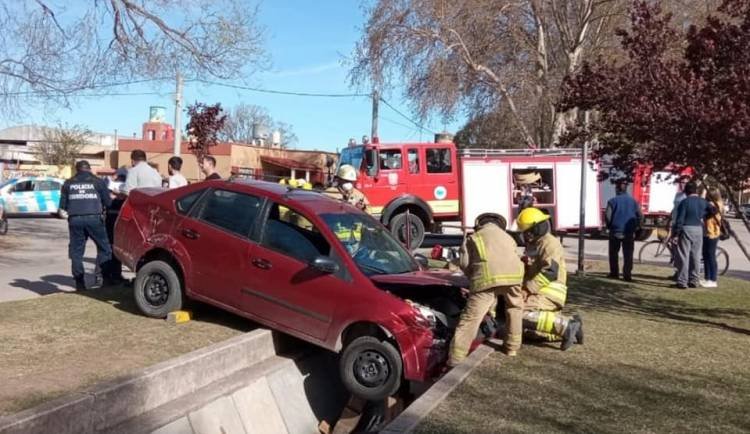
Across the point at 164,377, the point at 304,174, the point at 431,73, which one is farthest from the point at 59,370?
the point at 304,174

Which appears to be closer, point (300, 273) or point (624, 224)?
point (300, 273)

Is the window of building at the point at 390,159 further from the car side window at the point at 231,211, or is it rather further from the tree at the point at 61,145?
the tree at the point at 61,145

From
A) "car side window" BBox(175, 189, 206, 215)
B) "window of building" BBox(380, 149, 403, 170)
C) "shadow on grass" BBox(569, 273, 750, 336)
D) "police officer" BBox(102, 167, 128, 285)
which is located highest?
"window of building" BBox(380, 149, 403, 170)

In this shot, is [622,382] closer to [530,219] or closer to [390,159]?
[530,219]

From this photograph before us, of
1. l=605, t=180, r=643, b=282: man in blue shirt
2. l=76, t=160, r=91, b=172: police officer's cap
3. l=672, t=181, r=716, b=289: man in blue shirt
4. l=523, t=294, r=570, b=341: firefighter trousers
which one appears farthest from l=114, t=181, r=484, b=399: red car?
l=605, t=180, r=643, b=282: man in blue shirt

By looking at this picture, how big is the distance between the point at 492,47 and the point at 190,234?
2338cm

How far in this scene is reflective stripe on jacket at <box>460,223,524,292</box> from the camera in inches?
261

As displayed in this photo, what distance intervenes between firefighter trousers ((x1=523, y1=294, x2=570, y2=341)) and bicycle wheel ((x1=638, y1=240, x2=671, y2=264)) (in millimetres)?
10424

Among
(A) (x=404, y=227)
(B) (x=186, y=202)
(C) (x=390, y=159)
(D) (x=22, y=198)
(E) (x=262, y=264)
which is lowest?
(E) (x=262, y=264)

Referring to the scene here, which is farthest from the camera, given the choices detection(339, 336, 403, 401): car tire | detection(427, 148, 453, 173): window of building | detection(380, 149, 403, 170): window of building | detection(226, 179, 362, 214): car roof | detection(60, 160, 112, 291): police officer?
detection(427, 148, 453, 173): window of building

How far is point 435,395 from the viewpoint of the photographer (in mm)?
5605

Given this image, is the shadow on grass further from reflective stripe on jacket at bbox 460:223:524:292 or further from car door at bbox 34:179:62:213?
car door at bbox 34:179:62:213

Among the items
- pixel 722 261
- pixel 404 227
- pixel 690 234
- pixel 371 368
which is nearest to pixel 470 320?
pixel 371 368

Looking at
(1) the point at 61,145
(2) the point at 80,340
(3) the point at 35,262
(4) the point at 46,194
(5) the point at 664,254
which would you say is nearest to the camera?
(2) the point at 80,340
